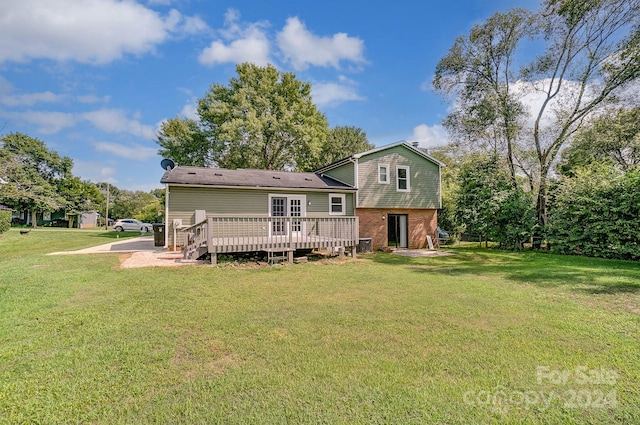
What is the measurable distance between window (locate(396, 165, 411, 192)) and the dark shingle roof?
2930 mm

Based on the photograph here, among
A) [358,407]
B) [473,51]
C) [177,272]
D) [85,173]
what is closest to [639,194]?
[473,51]

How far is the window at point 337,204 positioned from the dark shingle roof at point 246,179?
0.53 metres

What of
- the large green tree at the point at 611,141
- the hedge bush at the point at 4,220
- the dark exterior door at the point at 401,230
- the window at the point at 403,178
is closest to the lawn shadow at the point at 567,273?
the dark exterior door at the point at 401,230

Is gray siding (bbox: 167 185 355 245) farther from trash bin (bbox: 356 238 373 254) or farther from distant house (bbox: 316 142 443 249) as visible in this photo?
trash bin (bbox: 356 238 373 254)

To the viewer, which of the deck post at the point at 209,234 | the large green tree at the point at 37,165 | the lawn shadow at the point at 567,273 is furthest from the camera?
the large green tree at the point at 37,165

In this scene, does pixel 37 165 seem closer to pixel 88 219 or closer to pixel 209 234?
pixel 88 219

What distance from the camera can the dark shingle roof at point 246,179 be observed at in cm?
1226

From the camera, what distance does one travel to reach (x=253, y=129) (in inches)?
945

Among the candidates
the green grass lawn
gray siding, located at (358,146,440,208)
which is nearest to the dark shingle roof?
gray siding, located at (358,146,440,208)

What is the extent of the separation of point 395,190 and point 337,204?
338cm

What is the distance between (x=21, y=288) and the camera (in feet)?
19.0

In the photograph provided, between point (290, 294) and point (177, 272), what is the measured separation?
3.75 metres

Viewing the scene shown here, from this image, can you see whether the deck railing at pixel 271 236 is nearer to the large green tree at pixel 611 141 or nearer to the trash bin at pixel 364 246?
the trash bin at pixel 364 246

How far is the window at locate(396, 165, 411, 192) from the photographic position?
15656 millimetres
